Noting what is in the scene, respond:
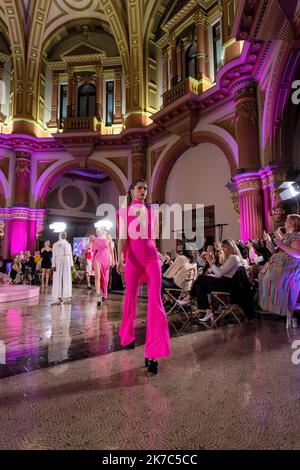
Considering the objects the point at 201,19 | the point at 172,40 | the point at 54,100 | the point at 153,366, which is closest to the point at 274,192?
the point at 153,366

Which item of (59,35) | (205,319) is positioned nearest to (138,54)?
(59,35)

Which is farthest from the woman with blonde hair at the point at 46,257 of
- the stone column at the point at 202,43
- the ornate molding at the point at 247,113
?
the stone column at the point at 202,43

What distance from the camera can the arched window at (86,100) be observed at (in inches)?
633

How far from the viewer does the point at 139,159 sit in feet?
45.5

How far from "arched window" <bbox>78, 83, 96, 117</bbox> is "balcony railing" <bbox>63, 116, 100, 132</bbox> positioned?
1.56 m

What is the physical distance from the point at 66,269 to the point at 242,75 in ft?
24.7

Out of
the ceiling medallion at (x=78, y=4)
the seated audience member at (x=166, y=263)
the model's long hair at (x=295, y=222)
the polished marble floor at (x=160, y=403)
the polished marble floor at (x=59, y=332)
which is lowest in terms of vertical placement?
the polished marble floor at (x=59, y=332)

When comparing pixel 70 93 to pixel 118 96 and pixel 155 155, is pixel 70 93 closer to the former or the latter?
pixel 118 96

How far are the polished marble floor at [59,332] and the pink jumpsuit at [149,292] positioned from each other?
64 centimetres

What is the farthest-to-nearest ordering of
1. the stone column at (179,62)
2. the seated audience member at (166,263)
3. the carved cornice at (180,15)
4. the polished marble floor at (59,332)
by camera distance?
the stone column at (179,62) < the carved cornice at (180,15) < the seated audience member at (166,263) < the polished marble floor at (59,332)

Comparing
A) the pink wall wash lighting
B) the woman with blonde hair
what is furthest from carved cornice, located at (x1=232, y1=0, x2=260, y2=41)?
the pink wall wash lighting

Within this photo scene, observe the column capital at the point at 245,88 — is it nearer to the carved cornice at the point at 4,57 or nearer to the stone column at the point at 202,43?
the stone column at the point at 202,43

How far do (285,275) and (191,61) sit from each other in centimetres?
1143

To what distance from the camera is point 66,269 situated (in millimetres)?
7117
